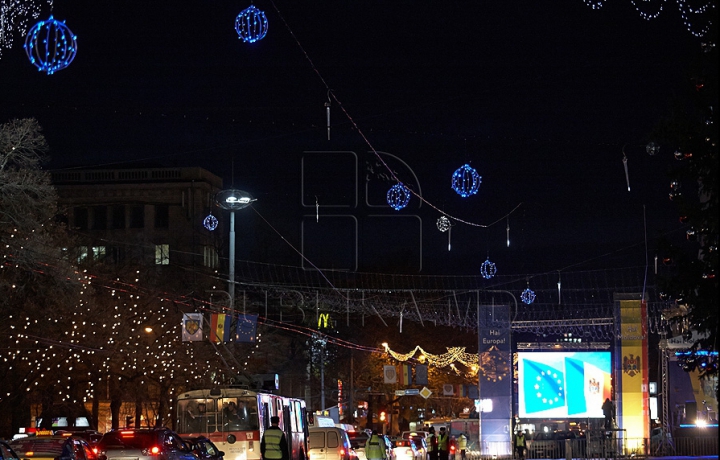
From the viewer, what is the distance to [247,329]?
43.7m

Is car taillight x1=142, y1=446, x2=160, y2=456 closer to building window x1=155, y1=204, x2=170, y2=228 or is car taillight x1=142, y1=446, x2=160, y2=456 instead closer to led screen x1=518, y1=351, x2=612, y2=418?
led screen x1=518, y1=351, x2=612, y2=418

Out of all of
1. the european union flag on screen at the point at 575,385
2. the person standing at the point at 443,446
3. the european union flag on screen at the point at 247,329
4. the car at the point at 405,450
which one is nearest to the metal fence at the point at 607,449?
the car at the point at 405,450

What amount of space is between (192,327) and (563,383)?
1429cm

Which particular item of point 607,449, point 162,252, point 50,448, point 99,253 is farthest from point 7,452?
point 162,252

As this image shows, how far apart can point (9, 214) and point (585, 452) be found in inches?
816

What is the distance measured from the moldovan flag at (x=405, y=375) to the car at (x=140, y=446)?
142ft

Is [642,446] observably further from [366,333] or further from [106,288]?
[366,333]

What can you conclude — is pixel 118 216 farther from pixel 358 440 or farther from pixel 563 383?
pixel 563 383

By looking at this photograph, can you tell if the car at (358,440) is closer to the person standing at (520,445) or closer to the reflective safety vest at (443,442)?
the person standing at (520,445)

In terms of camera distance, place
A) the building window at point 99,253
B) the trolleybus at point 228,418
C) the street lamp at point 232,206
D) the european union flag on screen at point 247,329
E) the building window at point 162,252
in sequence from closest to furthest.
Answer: the trolleybus at point 228,418
the european union flag on screen at point 247,329
the street lamp at point 232,206
the building window at point 99,253
the building window at point 162,252

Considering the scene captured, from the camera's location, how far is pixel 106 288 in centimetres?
5031

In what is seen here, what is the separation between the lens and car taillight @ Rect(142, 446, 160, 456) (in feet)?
75.6

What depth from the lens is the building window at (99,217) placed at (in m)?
80.1

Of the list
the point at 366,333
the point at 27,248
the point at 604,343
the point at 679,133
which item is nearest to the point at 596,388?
the point at 604,343
